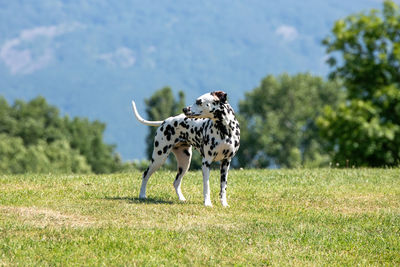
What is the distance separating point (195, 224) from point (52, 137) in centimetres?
6617

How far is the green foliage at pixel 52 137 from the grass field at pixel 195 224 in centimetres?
4777

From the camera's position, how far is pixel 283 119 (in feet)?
237

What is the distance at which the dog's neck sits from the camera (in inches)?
508

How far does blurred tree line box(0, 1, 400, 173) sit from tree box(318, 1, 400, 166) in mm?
63

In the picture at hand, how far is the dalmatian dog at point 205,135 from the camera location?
42.2 ft

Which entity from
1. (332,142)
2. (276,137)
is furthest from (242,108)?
(332,142)

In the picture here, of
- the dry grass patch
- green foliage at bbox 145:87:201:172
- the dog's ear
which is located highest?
green foliage at bbox 145:87:201:172

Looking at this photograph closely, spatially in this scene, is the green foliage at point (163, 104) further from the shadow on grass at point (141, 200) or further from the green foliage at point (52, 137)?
the shadow on grass at point (141, 200)

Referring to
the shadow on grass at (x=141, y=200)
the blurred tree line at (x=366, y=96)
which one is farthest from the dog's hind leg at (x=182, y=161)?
the blurred tree line at (x=366, y=96)

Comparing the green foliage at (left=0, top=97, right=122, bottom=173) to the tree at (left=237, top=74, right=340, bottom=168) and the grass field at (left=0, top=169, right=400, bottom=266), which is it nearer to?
the tree at (left=237, top=74, right=340, bottom=168)

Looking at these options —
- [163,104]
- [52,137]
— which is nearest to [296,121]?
[163,104]

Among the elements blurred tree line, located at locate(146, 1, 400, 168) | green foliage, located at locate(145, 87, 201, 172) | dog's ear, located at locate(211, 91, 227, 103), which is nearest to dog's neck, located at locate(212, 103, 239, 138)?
dog's ear, located at locate(211, 91, 227, 103)

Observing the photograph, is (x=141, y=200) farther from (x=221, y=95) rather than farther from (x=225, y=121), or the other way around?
(x=221, y=95)

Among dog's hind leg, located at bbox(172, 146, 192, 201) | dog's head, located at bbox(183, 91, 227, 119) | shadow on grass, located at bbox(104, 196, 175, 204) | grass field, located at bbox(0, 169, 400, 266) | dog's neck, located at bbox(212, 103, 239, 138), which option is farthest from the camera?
dog's hind leg, located at bbox(172, 146, 192, 201)
